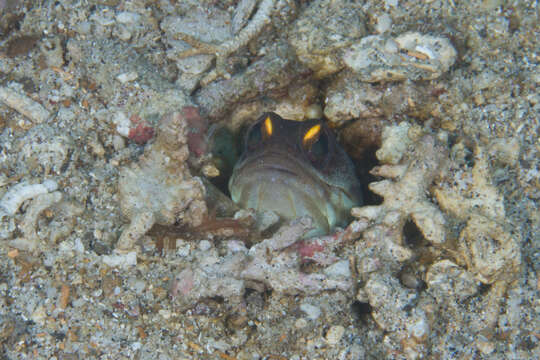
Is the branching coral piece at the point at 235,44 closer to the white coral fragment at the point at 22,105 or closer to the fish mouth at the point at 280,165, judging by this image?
the fish mouth at the point at 280,165

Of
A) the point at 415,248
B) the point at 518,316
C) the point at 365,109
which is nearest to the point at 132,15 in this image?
the point at 365,109

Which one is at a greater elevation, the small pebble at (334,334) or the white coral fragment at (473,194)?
the white coral fragment at (473,194)

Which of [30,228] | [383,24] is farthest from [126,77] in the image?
[383,24]

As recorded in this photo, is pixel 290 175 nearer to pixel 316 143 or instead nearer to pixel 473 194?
pixel 316 143

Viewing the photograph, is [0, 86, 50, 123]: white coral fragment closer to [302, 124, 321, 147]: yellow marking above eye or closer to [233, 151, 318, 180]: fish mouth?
[233, 151, 318, 180]: fish mouth

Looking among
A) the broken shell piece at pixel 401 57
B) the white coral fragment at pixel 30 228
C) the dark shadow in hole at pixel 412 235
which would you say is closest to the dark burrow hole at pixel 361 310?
the dark shadow in hole at pixel 412 235

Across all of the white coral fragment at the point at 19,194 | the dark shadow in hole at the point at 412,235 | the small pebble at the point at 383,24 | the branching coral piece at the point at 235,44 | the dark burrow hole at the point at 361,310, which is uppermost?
the small pebble at the point at 383,24

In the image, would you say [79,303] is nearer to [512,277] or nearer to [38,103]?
[38,103]
